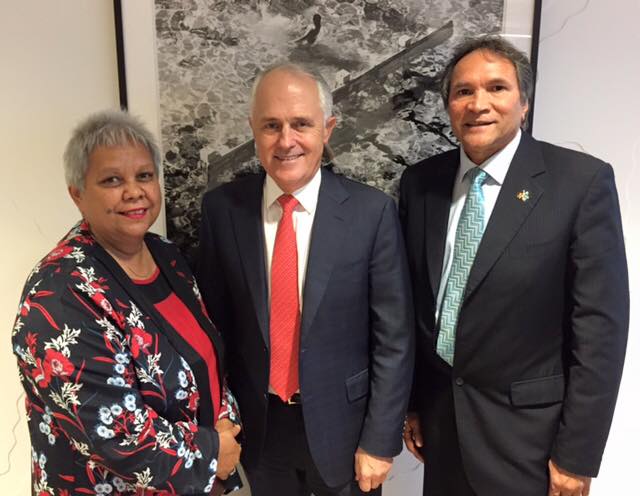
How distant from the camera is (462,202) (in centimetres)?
136

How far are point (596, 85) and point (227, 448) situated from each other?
1.57 m

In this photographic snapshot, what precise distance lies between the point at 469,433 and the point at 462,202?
0.62 m

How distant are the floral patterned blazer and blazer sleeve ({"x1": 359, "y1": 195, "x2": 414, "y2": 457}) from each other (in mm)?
430

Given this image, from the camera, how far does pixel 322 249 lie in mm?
1293

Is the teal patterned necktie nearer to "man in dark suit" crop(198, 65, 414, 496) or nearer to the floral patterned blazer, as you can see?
"man in dark suit" crop(198, 65, 414, 496)

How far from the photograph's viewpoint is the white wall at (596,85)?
1582 mm

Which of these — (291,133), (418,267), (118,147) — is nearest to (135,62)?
(118,147)

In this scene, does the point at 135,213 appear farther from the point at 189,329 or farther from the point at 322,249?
the point at 322,249

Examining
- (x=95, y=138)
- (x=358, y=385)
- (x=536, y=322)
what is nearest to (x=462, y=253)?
(x=536, y=322)

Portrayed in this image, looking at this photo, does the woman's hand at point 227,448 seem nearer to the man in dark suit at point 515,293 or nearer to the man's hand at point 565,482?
the man in dark suit at point 515,293

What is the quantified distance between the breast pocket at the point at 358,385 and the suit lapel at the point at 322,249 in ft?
0.64

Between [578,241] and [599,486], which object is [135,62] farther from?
[599,486]

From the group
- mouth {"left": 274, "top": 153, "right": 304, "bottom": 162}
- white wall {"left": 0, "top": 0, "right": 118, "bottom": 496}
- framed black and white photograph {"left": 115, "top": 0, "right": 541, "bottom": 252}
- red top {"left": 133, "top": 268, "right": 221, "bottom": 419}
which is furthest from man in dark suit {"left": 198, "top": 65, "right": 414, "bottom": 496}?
white wall {"left": 0, "top": 0, "right": 118, "bottom": 496}

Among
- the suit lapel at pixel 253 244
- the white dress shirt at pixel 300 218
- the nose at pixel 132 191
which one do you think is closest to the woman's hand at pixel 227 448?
the suit lapel at pixel 253 244
